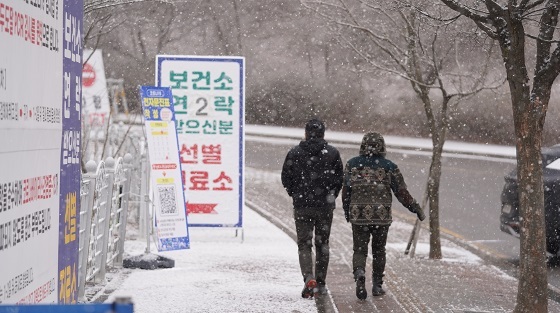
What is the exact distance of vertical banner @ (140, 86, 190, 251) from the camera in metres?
11.2

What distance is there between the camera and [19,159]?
3236 millimetres

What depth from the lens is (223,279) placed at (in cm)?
1033

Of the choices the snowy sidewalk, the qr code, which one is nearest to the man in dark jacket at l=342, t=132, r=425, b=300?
the snowy sidewalk

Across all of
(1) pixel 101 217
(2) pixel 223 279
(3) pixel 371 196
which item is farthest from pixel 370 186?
(1) pixel 101 217

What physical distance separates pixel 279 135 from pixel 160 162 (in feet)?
72.2

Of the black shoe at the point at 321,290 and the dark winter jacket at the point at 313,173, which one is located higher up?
the dark winter jacket at the point at 313,173

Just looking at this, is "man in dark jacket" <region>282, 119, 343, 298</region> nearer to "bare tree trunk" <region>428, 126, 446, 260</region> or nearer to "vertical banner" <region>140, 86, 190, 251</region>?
"vertical banner" <region>140, 86, 190, 251</region>

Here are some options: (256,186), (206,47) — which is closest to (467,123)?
(206,47)

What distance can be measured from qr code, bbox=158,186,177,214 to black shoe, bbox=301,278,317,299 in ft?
8.96

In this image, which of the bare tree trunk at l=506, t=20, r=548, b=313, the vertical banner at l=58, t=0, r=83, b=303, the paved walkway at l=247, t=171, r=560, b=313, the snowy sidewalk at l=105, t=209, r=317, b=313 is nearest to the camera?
the vertical banner at l=58, t=0, r=83, b=303

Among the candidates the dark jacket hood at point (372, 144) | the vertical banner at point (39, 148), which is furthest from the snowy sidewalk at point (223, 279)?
the vertical banner at point (39, 148)

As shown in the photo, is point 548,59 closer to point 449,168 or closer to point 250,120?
point 449,168

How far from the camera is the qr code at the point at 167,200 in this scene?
448 inches

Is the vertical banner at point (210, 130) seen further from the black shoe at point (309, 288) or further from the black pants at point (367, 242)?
the black shoe at point (309, 288)
